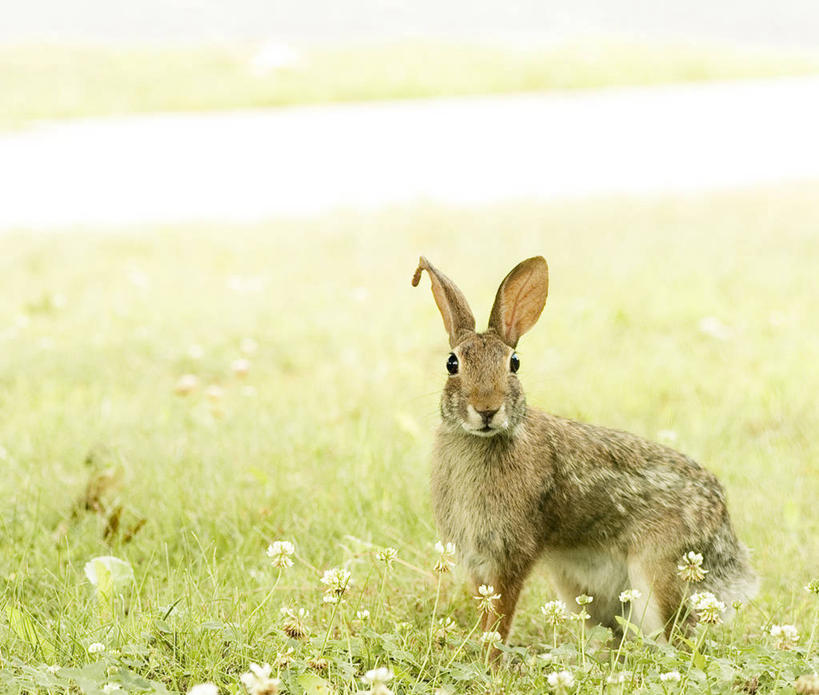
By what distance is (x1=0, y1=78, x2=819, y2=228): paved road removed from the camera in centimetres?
1052

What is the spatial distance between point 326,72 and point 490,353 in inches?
562

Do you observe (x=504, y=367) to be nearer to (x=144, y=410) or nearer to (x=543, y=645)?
(x=543, y=645)

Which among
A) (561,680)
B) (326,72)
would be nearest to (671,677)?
(561,680)

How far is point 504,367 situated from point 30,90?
13791mm

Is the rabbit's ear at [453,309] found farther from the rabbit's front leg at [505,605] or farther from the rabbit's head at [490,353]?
the rabbit's front leg at [505,605]

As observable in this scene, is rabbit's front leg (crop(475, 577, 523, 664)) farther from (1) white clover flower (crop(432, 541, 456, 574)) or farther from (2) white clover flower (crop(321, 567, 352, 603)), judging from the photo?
(2) white clover flower (crop(321, 567, 352, 603))

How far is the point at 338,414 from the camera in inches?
213

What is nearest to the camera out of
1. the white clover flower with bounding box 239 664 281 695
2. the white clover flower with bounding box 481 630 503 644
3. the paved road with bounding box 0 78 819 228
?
the white clover flower with bounding box 239 664 281 695

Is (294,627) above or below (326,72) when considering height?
below

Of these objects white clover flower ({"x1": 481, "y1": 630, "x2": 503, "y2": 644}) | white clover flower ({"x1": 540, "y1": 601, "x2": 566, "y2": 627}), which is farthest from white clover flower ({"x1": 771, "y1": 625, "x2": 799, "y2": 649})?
white clover flower ({"x1": 481, "y1": 630, "x2": 503, "y2": 644})

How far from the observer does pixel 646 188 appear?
10.9m

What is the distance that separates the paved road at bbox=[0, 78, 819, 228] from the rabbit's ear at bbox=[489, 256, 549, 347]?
22.5 feet

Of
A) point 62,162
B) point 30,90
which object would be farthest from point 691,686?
point 30,90

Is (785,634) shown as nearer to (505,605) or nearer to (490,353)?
(505,605)
